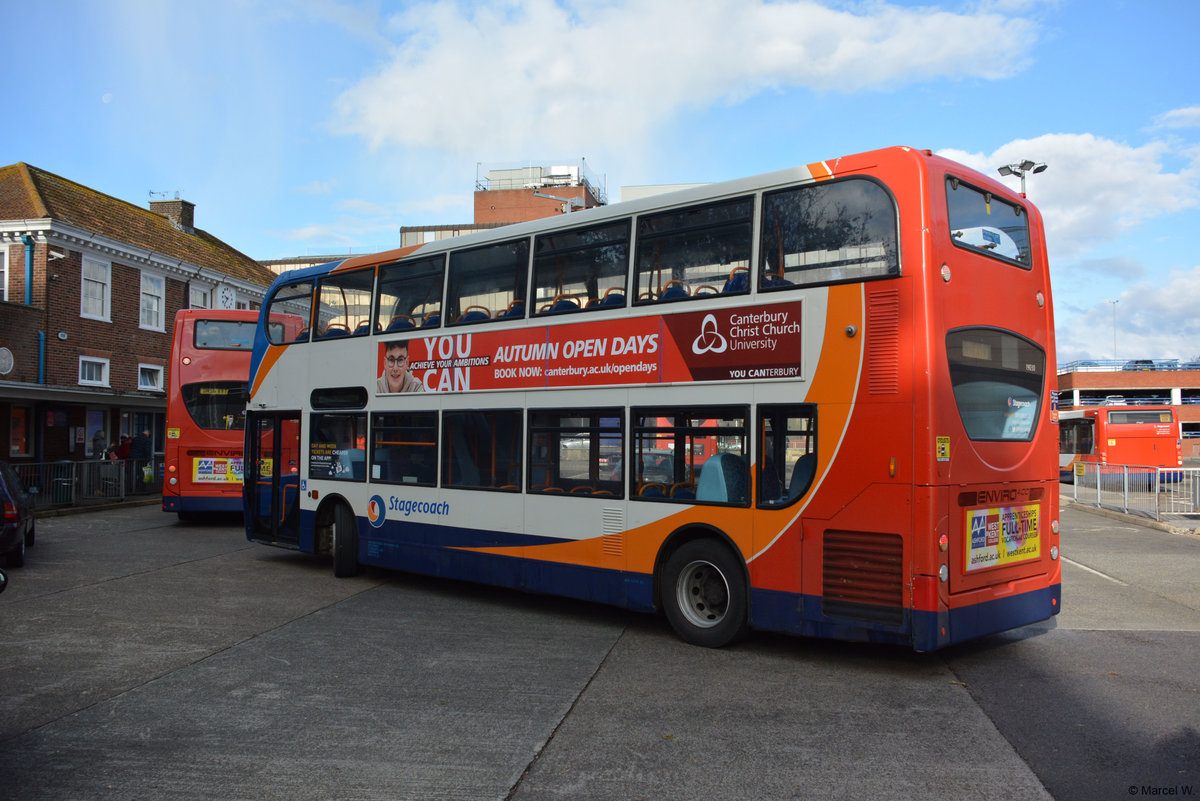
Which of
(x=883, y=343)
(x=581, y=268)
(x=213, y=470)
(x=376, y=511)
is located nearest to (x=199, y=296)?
(x=213, y=470)

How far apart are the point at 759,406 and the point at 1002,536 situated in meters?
2.16

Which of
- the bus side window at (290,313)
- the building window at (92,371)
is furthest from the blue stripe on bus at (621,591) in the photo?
the building window at (92,371)

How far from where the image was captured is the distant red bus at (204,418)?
16.5 m

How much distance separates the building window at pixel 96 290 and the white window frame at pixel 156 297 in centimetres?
138

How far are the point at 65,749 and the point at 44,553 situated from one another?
9798mm

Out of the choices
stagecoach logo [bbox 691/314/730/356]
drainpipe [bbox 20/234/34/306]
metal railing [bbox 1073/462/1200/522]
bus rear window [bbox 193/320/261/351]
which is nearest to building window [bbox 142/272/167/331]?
drainpipe [bbox 20/234/34/306]

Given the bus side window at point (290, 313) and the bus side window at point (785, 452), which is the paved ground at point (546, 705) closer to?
the bus side window at point (785, 452)

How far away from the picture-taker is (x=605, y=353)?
8.11 metres

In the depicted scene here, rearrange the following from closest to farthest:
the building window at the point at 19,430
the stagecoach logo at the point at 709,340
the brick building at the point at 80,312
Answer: the stagecoach logo at the point at 709,340 < the building window at the point at 19,430 < the brick building at the point at 80,312

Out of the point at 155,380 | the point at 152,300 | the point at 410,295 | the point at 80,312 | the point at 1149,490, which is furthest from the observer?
→ the point at 155,380

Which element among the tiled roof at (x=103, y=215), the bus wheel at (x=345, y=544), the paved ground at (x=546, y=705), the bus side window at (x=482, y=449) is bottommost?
the paved ground at (x=546, y=705)

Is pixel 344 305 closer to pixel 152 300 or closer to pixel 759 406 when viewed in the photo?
A: pixel 759 406

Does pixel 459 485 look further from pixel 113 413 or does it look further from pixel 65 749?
pixel 113 413

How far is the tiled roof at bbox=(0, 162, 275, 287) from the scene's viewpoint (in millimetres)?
24016
